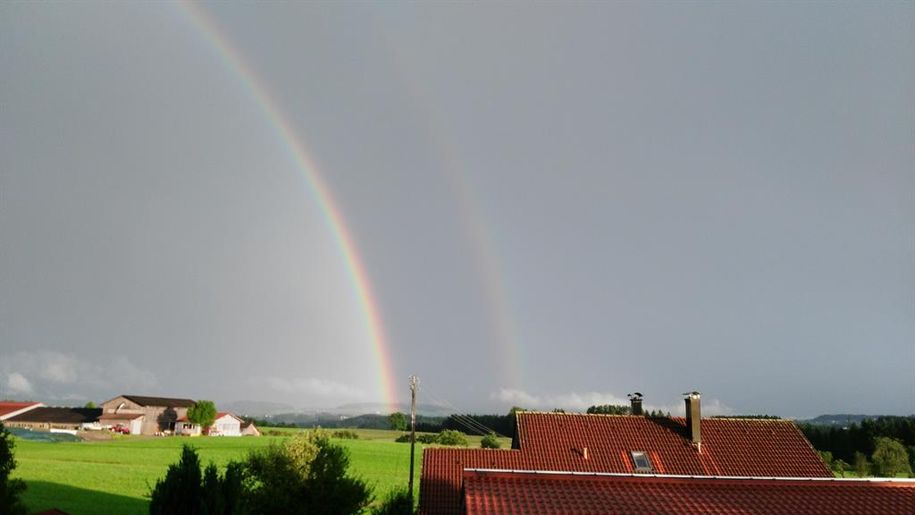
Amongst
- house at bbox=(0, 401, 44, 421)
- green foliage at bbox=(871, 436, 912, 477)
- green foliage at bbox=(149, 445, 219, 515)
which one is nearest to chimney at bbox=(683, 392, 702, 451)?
green foliage at bbox=(149, 445, 219, 515)

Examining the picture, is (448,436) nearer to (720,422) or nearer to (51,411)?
(720,422)

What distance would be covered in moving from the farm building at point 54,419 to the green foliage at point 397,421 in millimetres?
76561

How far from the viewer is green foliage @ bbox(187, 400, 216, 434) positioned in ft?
414

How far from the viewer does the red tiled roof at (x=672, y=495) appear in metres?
15.0

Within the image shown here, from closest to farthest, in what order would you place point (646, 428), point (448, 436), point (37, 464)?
point (646, 428) < point (37, 464) < point (448, 436)

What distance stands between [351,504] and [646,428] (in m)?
17.5

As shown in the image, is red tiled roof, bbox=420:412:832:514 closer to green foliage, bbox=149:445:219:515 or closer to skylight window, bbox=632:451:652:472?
skylight window, bbox=632:451:652:472

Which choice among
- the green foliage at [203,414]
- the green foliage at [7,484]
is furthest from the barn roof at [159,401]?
the green foliage at [7,484]

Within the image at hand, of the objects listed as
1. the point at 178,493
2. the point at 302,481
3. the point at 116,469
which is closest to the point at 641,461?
the point at 302,481

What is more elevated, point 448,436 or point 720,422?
point 720,422

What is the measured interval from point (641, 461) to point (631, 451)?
2.52ft

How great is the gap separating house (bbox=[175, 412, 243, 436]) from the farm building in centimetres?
2126

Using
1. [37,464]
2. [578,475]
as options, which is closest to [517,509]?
[578,475]

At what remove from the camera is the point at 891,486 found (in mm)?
18344
